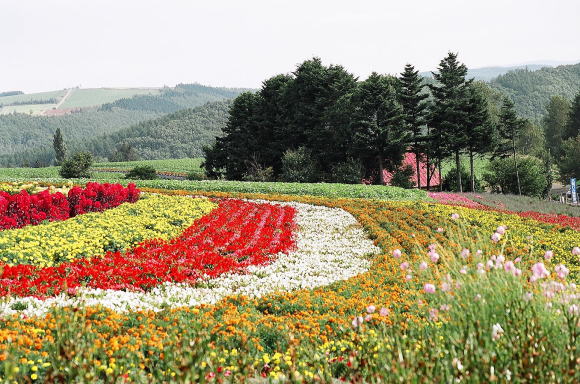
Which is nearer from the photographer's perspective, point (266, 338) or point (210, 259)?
point (266, 338)

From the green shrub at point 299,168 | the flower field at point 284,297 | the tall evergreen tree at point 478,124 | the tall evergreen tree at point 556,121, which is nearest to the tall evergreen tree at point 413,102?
the tall evergreen tree at point 478,124

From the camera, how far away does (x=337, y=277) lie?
1201cm

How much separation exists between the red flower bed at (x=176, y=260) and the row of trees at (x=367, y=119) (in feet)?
85.4

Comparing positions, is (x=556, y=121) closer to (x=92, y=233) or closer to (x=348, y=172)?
(x=348, y=172)

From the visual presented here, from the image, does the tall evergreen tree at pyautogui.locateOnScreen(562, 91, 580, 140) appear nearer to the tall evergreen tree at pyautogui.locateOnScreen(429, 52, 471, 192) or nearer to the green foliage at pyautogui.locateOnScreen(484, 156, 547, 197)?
the green foliage at pyautogui.locateOnScreen(484, 156, 547, 197)

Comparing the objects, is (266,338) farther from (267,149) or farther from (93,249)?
(267,149)

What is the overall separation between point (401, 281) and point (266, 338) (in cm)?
470

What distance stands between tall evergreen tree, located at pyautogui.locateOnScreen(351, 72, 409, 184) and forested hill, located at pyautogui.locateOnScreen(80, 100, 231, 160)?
112 metres

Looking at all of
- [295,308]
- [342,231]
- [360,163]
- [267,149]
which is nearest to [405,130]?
[360,163]

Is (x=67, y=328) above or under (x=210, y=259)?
above

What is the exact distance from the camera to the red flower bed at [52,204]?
16.5m

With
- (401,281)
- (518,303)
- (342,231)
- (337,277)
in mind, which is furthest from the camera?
(342,231)

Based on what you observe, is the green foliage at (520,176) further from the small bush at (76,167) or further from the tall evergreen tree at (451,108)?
the small bush at (76,167)

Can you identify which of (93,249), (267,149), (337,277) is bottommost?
(337,277)
